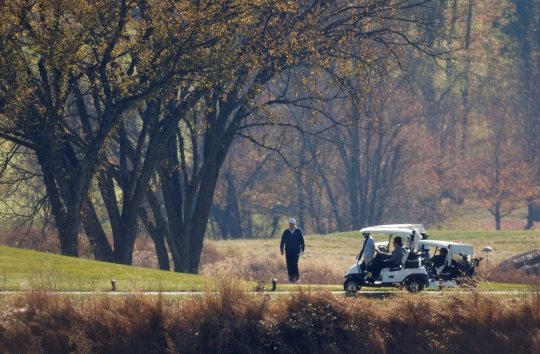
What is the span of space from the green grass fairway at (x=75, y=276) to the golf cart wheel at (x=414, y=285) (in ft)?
15.4

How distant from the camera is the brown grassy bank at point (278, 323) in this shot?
17641 millimetres

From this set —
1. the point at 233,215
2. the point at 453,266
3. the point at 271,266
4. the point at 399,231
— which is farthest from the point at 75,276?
the point at 233,215

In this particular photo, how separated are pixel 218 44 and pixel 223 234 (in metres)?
41.5

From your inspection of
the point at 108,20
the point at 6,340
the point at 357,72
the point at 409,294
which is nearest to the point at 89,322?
the point at 6,340

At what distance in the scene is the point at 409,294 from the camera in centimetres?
1872

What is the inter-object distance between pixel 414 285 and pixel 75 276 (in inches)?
310

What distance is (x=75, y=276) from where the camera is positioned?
20266mm

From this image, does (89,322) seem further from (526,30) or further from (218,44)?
(526,30)

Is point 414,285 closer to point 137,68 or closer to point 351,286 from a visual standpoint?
point 351,286

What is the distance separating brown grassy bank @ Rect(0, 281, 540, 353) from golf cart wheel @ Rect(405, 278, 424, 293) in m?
0.87

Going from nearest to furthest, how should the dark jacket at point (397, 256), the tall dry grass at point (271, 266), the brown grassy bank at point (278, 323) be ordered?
the brown grassy bank at point (278, 323) < the dark jacket at point (397, 256) < the tall dry grass at point (271, 266)

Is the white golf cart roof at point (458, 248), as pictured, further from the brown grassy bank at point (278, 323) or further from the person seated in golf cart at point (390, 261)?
the brown grassy bank at point (278, 323)

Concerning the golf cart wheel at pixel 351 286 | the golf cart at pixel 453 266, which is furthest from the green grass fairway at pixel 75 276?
the golf cart at pixel 453 266

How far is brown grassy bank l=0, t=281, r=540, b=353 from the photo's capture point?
17641 millimetres
